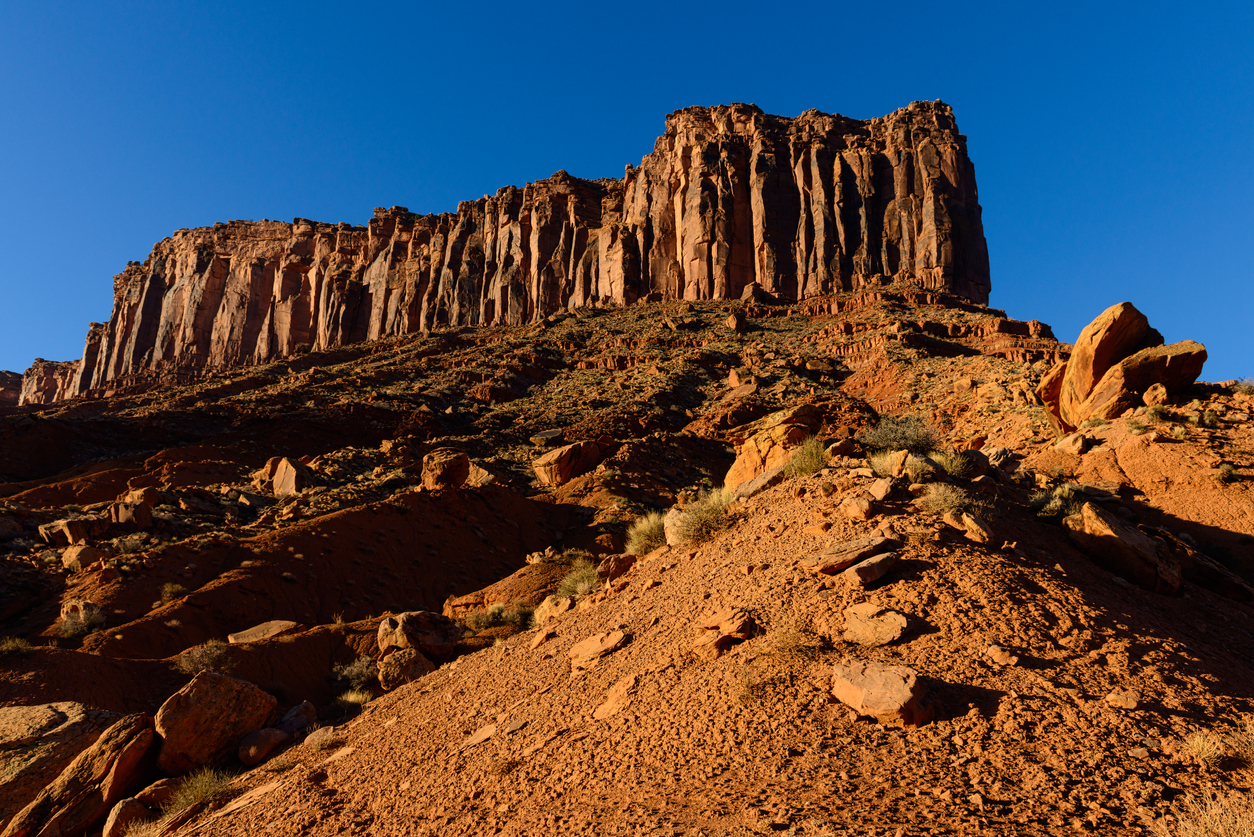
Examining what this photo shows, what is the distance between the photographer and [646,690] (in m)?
5.90

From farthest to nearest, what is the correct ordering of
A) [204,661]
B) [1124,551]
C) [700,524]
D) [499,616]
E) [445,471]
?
[445,471] < [499,616] < [204,661] < [700,524] < [1124,551]

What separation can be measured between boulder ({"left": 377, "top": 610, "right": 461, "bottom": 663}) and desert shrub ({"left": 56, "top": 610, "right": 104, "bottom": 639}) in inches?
262

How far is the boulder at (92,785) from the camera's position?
7.09 meters

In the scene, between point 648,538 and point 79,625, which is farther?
point 79,625

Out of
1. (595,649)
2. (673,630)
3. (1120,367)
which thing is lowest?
(595,649)

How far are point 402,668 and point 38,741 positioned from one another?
14.8 ft

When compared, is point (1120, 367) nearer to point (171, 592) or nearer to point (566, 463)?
point (566, 463)

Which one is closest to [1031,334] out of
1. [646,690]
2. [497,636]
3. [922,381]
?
[922,381]

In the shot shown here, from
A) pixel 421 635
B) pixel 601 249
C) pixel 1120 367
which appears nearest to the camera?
pixel 421 635

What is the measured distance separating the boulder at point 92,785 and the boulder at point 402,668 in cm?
323

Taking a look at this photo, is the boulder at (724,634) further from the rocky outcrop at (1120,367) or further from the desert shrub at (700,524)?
the rocky outcrop at (1120,367)

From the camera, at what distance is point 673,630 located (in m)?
6.96

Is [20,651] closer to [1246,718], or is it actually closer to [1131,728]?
[1131,728]

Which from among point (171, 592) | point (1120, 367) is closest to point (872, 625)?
point (1120, 367)
